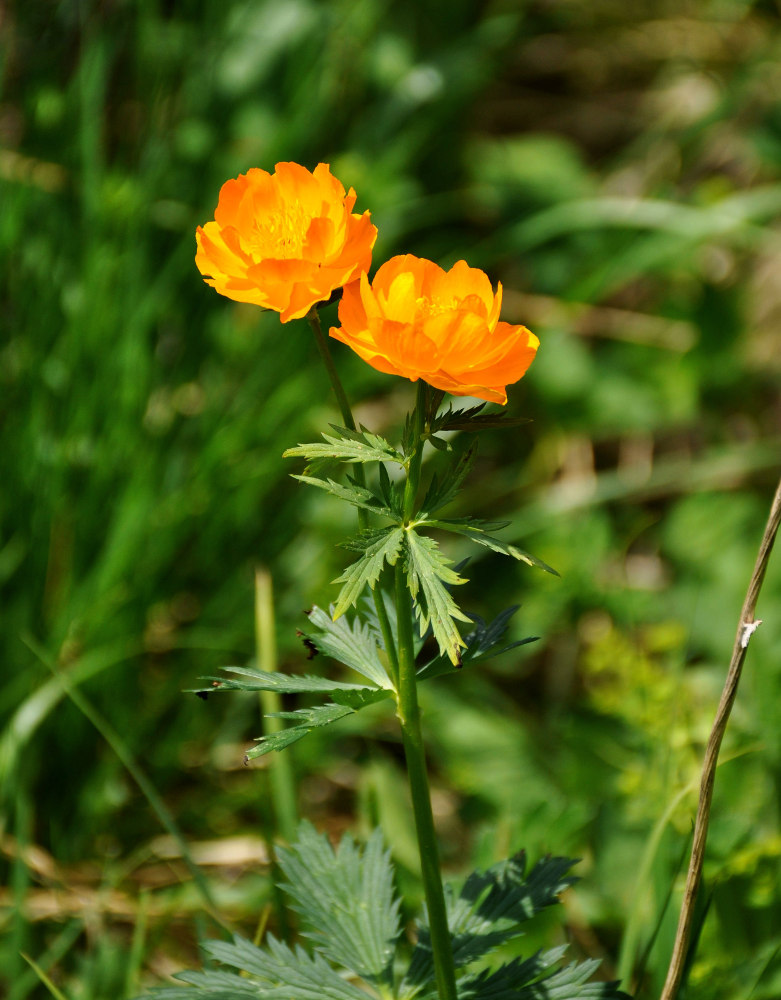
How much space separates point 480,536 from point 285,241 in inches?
9.5

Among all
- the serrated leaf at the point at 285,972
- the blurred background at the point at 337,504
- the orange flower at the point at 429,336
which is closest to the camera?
the orange flower at the point at 429,336

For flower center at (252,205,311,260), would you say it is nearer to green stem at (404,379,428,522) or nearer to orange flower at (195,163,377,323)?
orange flower at (195,163,377,323)

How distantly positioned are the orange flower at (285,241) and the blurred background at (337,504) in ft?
1.78

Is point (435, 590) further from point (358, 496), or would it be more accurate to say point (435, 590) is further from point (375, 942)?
point (375, 942)

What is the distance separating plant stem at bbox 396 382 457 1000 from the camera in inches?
25.0

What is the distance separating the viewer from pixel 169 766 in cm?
144

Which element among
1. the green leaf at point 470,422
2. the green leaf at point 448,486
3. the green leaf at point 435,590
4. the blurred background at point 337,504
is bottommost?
the blurred background at point 337,504

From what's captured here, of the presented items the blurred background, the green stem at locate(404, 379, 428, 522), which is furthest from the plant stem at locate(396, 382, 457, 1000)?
the blurred background

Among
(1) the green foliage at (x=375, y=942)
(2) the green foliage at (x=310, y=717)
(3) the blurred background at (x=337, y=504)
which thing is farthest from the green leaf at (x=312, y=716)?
(3) the blurred background at (x=337, y=504)

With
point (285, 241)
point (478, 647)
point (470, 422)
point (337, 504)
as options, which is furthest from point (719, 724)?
point (337, 504)

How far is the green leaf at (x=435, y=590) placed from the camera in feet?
1.92

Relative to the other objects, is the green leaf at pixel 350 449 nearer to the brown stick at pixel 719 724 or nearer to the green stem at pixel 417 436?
the green stem at pixel 417 436

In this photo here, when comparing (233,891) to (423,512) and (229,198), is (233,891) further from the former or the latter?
(229,198)

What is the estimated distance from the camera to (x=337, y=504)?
1701 mm
